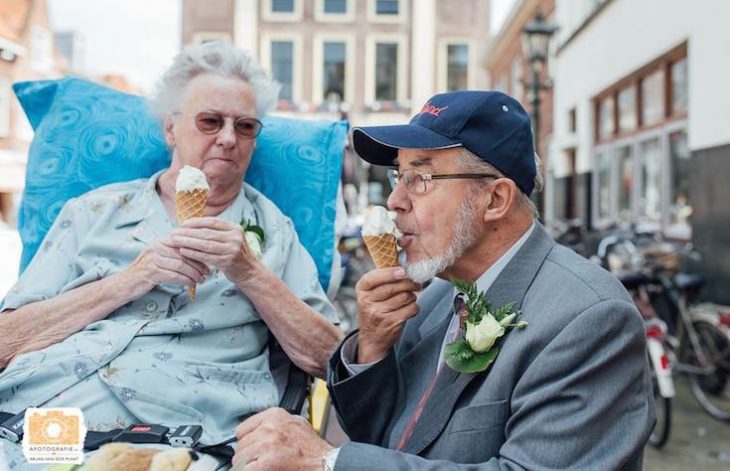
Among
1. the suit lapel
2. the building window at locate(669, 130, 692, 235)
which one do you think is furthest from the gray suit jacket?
the building window at locate(669, 130, 692, 235)

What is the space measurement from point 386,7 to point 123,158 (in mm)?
28962

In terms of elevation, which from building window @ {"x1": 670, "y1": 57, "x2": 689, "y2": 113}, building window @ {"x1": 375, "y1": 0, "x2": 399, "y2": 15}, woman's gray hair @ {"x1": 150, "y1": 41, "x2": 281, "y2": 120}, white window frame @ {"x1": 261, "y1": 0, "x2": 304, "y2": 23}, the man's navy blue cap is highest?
building window @ {"x1": 375, "y1": 0, "x2": 399, "y2": 15}

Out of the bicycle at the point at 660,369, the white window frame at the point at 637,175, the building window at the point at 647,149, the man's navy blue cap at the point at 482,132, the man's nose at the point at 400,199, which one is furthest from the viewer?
the white window frame at the point at 637,175

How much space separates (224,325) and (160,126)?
1.05 m

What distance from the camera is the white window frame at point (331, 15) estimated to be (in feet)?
96.9

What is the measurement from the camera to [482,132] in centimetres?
162

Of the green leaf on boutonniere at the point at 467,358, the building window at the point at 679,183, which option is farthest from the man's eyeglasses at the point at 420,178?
the building window at the point at 679,183

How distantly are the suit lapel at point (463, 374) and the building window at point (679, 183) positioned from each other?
22.4 feet

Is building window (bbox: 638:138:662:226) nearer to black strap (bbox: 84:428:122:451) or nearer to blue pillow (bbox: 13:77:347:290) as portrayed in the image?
blue pillow (bbox: 13:77:347:290)

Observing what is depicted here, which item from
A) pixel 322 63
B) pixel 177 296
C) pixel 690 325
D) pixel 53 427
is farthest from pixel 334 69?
pixel 53 427

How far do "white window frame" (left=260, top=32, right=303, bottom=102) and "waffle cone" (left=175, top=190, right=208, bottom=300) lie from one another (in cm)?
2783

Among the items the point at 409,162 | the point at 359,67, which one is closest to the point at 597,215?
the point at 409,162

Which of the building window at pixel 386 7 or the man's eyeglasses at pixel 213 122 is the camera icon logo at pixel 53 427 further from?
the building window at pixel 386 7

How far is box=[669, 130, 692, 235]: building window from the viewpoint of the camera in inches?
307
